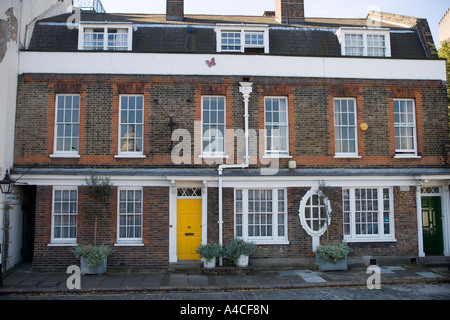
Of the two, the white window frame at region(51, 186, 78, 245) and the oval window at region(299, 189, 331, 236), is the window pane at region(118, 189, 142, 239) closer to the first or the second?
the white window frame at region(51, 186, 78, 245)

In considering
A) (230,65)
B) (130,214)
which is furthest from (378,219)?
(130,214)

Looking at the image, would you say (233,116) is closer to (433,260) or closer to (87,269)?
(87,269)

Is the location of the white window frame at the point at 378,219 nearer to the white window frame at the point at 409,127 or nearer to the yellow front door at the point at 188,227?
the white window frame at the point at 409,127

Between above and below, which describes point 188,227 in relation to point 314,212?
below

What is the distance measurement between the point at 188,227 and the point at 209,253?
1390 mm

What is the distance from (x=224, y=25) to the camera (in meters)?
14.2

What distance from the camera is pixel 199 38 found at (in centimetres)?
1473

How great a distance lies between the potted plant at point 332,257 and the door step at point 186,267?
13.5ft

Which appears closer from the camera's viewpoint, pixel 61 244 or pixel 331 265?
pixel 331 265

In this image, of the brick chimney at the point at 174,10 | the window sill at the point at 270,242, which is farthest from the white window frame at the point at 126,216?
the brick chimney at the point at 174,10

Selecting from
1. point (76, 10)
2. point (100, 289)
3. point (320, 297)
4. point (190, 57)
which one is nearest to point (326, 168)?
point (320, 297)

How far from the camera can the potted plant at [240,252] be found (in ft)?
41.0

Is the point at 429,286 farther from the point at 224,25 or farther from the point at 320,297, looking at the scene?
the point at 224,25

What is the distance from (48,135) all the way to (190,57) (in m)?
5.78
